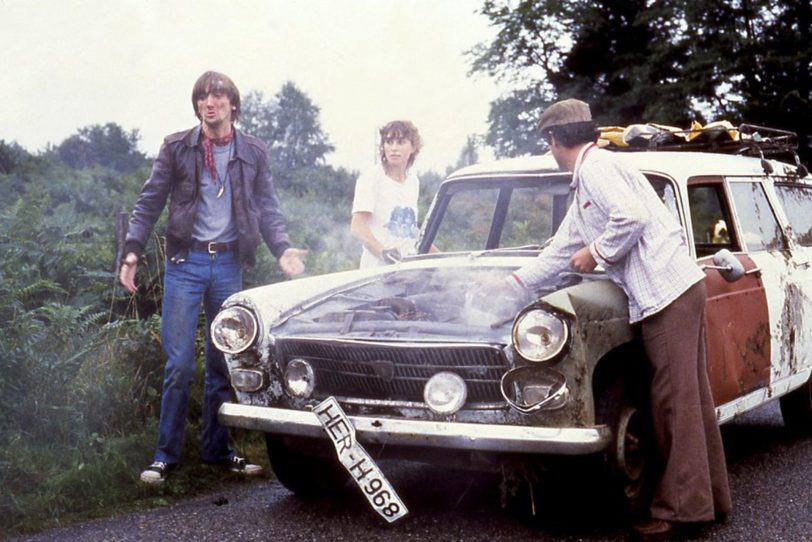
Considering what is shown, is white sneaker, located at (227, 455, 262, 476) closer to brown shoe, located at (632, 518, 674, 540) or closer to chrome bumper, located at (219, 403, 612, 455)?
chrome bumper, located at (219, 403, 612, 455)

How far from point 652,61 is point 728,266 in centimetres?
2553

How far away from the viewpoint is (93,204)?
15.7 meters

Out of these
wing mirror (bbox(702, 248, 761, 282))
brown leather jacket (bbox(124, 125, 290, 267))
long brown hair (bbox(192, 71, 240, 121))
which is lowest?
wing mirror (bbox(702, 248, 761, 282))

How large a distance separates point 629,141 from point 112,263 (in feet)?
15.9

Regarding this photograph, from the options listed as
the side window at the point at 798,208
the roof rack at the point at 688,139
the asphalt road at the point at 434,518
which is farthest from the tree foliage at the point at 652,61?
the asphalt road at the point at 434,518

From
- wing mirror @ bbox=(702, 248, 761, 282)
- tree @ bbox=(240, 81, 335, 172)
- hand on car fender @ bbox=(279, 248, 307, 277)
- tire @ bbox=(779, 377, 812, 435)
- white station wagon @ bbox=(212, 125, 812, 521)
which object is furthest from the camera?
tree @ bbox=(240, 81, 335, 172)

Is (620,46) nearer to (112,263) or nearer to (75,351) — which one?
(112,263)

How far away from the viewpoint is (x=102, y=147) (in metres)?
31.8

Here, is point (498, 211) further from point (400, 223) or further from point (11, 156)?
point (11, 156)

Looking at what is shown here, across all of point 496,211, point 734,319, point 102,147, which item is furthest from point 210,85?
point 102,147

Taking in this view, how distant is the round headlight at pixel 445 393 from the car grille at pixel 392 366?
0.03m

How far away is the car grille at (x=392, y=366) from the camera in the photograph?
3.52 m

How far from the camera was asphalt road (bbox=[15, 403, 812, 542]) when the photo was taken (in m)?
3.73

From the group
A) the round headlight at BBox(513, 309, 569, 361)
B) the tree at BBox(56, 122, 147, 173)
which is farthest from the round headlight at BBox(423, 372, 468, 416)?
the tree at BBox(56, 122, 147, 173)
